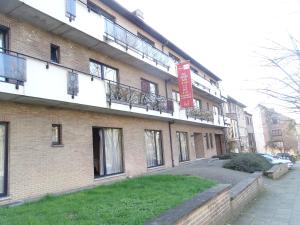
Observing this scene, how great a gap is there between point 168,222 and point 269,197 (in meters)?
7.88

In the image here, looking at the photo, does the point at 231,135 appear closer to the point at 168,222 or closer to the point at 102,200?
the point at 102,200

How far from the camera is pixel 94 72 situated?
14266 millimetres

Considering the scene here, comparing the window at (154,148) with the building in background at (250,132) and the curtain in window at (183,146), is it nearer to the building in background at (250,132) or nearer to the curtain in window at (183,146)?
the curtain in window at (183,146)

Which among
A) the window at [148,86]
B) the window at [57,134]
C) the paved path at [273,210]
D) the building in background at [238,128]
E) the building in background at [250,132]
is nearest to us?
the paved path at [273,210]

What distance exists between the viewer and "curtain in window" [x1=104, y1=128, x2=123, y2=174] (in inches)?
562

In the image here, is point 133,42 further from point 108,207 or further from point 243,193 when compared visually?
point 108,207

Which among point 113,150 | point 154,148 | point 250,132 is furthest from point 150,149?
point 250,132

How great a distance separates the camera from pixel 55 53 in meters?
12.2

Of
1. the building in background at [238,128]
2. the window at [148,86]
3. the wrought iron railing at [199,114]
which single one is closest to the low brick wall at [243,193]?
the window at [148,86]

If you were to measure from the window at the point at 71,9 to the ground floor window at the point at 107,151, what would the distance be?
503 cm

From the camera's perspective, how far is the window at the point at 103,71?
14266mm

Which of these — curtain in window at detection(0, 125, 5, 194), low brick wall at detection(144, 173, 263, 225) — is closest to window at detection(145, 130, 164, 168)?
low brick wall at detection(144, 173, 263, 225)

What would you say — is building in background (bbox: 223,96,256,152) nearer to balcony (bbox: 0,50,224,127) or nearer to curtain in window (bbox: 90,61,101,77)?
balcony (bbox: 0,50,224,127)

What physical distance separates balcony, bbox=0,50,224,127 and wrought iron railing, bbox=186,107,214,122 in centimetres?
598
